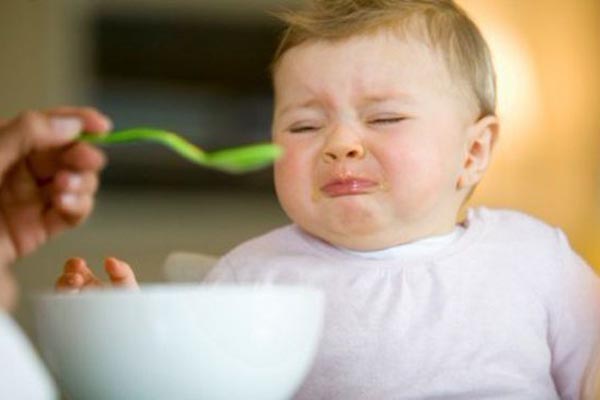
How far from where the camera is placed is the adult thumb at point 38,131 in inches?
22.1

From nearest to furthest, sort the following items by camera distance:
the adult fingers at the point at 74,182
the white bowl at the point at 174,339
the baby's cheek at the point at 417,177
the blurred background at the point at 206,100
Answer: the white bowl at the point at 174,339 → the adult fingers at the point at 74,182 → the baby's cheek at the point at 417,177 → the blurred background at the point at 206,100

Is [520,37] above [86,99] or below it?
above

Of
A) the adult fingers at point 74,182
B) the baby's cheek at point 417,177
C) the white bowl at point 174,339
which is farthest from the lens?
the baby's cheek at point 417,177

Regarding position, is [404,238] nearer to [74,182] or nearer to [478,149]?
[478,149]

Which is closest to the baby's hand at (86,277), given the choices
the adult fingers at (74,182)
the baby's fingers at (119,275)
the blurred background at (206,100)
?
the baby's fingers at (119,275)

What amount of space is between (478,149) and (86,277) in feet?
1.01

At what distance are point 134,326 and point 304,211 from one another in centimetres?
26

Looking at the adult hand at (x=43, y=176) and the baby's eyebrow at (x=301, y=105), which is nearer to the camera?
the adult hand at (x=43, y=176)

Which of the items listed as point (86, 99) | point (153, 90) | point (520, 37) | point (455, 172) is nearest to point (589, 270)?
point (455, 172)

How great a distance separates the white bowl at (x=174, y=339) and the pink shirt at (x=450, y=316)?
→ 0.16 metres

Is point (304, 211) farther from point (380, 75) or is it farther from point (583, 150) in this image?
point (583, 150)

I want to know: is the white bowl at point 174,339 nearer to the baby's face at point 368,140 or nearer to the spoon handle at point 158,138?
the spoon handle at point 158,138

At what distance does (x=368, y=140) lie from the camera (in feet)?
2.35

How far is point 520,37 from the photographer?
2.97 ft
